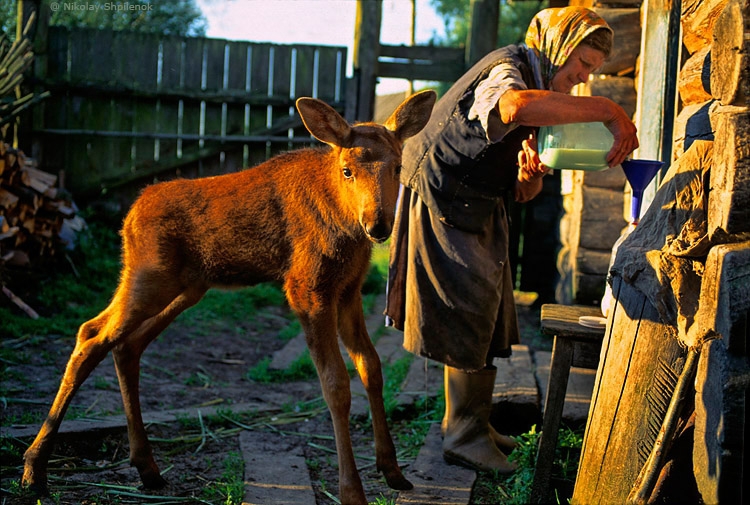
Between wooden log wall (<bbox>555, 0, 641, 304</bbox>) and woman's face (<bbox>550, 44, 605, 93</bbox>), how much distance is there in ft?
7.96

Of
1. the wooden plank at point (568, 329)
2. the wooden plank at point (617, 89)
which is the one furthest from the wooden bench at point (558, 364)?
the wooden plank at point (617, 89)

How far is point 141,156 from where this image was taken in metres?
10.8

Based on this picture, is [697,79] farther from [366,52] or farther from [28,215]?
[28,215]

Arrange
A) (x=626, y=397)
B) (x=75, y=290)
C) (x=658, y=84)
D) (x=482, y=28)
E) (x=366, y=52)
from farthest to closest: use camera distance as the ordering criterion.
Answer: (x=366, y=52), (x=482, y=28), (x=75, y=290), (x=658, y=84), (x=626, y=397)

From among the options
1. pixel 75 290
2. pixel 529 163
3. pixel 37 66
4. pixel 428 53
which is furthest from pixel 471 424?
pixel 37 66

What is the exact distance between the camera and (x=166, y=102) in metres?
10.8

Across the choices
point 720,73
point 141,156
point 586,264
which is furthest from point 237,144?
point 720,73

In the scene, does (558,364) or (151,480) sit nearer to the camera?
(558,364)

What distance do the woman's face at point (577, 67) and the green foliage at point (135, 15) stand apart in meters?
10.8

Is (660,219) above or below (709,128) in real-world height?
below

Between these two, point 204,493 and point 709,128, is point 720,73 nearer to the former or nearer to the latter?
point 709,128

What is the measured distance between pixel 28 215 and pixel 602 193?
19.8 ft

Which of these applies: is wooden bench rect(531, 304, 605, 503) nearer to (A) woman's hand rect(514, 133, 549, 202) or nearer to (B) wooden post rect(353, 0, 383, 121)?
(A) woman's hand rect(514, 133, 549, 202)

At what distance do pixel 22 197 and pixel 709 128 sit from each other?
7.46 m
